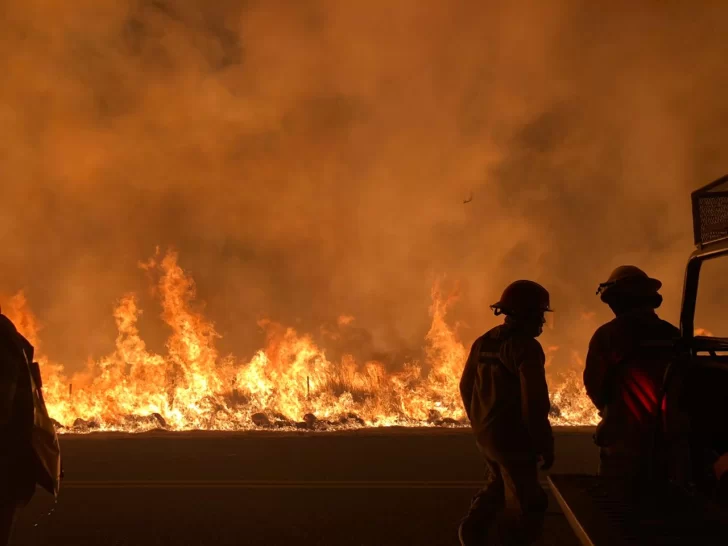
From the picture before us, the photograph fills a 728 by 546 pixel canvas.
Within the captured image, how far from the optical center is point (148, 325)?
2059cm

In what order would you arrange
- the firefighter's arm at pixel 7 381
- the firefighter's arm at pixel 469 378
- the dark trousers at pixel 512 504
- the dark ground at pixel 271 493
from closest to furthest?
the firefighter's arm at pixel 7 381 → the dark trousers at pixel 512 504 → the firefighter's arm at pixel 469 378 → the dark ground at pixel 271 493

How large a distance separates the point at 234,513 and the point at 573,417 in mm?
10951

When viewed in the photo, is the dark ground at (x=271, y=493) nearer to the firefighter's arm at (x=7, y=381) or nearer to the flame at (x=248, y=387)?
the firefighter's arm at (x=7, y=381)

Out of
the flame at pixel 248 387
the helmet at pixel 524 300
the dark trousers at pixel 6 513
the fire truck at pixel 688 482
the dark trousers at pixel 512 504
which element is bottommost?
the flame at pixel 248 387

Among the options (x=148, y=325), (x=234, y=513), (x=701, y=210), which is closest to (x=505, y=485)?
(x=701, y=210)

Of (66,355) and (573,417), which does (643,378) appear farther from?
(66,355)

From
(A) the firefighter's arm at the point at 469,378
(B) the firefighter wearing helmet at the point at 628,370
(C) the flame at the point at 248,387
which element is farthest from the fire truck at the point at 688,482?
(C) the flame at the point at 248,387

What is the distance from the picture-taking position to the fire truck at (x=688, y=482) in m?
2.19

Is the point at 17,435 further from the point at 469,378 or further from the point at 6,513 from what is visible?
the point at 469,378

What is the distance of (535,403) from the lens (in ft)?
12.2

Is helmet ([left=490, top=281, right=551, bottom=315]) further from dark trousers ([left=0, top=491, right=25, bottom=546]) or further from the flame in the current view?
the flame

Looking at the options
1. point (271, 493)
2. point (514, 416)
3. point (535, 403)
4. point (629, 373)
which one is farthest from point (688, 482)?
point (271, 493)

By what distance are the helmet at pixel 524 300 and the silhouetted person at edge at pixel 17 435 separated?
2617mm

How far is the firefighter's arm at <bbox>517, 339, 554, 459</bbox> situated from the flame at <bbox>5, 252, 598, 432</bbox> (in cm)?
1139
